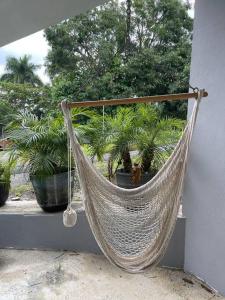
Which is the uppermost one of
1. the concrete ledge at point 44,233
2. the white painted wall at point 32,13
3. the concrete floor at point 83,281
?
the white painted wall at point 32,13

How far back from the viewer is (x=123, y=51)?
4.29 m

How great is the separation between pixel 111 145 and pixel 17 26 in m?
1.02

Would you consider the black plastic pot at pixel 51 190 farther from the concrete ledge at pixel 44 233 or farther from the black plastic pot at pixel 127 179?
the black plastic pot at pixel 127 179

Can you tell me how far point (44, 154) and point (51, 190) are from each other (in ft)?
0.92

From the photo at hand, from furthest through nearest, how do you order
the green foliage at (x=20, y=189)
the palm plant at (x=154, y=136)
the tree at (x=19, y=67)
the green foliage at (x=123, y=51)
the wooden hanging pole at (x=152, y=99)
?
the tree at (x=19, y=67) < the green foliage at (x=123, y=51) < the green foliage at (x=20, y=189) < the palm plant at (x=154, y=136) < the wooden hanging pole at (x=152, y=99)

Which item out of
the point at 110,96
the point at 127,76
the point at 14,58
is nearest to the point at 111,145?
the point at 110,96

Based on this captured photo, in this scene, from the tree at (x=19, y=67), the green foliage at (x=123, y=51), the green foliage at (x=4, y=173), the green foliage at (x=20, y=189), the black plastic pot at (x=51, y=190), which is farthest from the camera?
the tree at (x=19, y=67)

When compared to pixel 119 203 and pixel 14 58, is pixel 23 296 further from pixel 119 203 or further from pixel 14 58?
pixel 14 58

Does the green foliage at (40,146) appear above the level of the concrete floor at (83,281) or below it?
above

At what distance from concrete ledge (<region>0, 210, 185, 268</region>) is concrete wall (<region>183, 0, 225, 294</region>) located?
81 centimetres

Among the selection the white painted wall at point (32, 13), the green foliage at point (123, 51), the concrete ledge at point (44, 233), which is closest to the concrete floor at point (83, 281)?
the concrete ledge at point (44, 233)

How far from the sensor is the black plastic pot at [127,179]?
187 centimetres

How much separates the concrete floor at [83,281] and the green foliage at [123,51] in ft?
6.57

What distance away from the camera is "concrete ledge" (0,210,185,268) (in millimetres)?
2035
